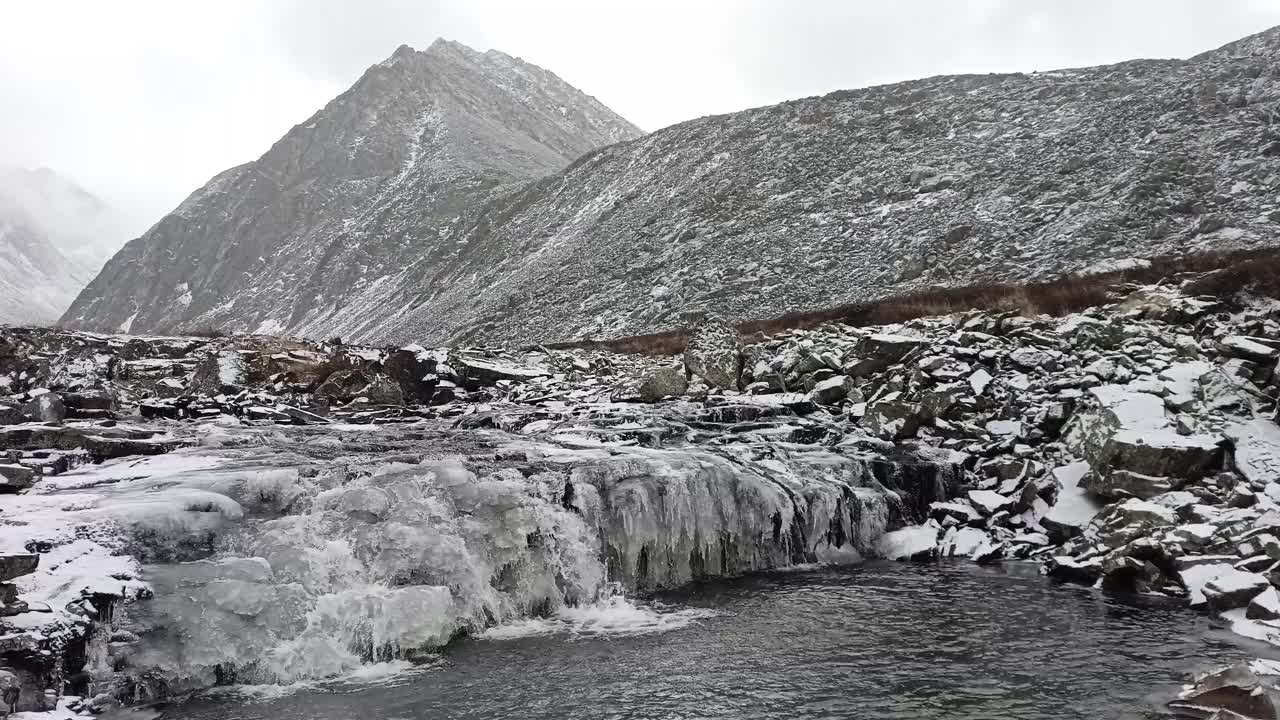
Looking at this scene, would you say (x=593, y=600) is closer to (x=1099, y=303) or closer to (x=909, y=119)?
(x=1099, y=303)

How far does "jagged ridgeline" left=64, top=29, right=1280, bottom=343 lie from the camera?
39219 mm

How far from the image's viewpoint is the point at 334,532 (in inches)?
387

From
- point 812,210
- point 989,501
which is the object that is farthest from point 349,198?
point 989,501

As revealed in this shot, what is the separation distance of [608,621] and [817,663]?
283 cm

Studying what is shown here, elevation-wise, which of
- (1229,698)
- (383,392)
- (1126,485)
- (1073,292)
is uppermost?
(1073,292)

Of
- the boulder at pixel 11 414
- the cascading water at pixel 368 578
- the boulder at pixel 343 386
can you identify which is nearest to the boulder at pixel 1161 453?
the cascading water at pixel 368 578

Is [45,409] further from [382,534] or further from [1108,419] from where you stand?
[1108,419]

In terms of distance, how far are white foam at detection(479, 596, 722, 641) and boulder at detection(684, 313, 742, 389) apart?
9076 millimetres

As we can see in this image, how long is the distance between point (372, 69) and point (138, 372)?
125026 mm

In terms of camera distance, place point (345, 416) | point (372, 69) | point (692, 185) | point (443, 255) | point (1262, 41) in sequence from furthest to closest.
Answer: point (372, 69) → point (443, 255) → point (692, 185) → point (1262, 41) → point (345, 416)

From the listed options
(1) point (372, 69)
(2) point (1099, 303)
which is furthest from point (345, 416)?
(1) point (372, 69)

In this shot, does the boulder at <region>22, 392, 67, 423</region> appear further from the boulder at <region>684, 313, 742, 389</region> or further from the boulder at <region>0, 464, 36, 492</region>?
the boulder at <region>684, 313, 742, 389</region>

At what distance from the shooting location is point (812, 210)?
52.6 m

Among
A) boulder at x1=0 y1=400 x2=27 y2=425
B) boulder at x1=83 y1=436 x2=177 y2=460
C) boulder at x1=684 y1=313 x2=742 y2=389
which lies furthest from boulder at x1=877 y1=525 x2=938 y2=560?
boulder at x1=0 y1=400 x2=27 y2=425
